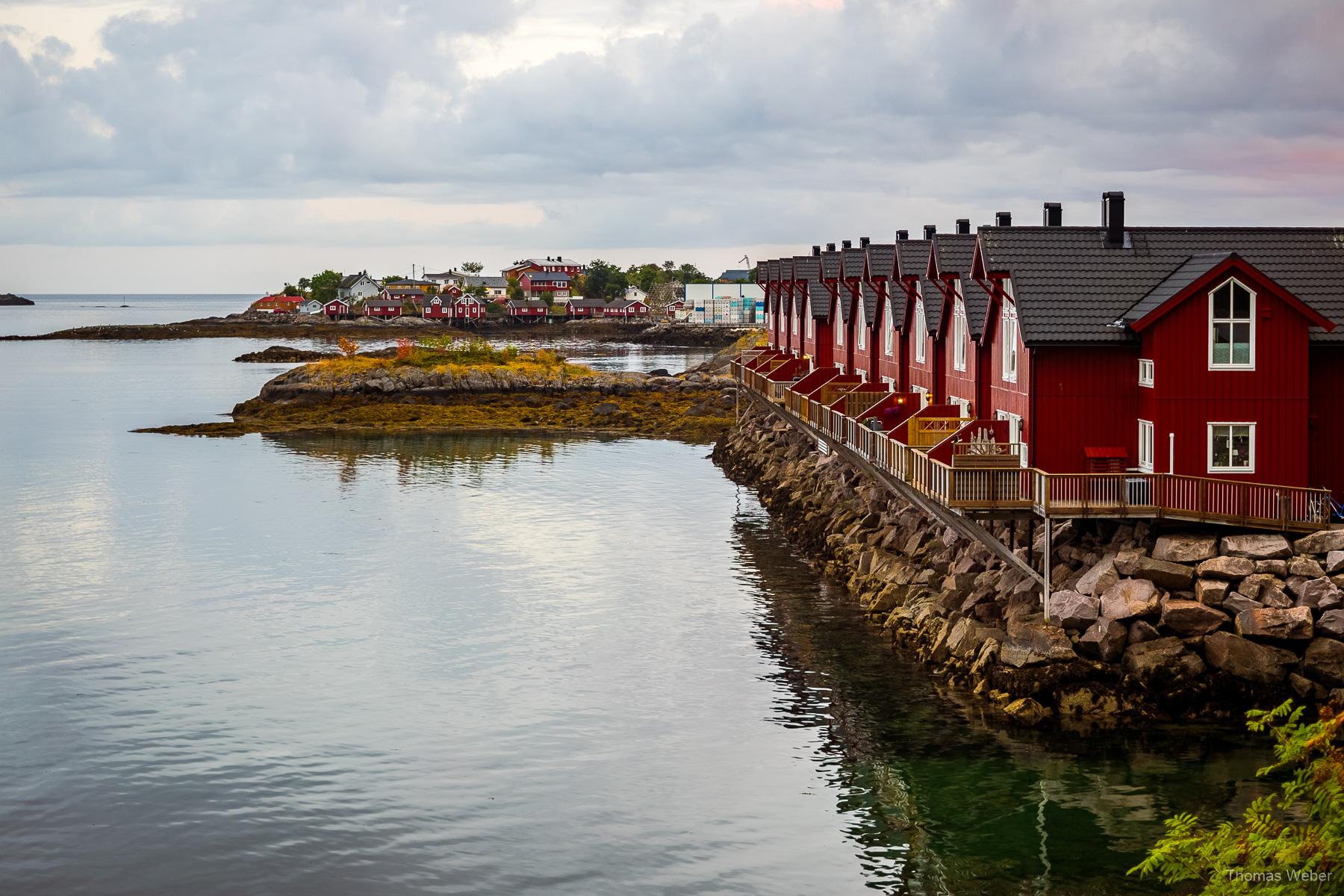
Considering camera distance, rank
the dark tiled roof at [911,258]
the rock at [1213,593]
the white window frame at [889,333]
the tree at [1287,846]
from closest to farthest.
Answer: the tree at [1287,846]
the rock at [1213,593]
the dark tiled roof at [911,258]
the white window frame at [889,333]

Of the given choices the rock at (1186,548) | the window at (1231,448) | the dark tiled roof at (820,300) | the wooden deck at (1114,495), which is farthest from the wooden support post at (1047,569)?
the dark tiled roof at (820,300)

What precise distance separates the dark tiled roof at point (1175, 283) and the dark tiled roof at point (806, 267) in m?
37.0

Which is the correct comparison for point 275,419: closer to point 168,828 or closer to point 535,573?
point 535,573

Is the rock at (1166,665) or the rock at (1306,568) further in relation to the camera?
the rock at (1306,568)

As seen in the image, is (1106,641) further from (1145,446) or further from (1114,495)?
(1145,446)

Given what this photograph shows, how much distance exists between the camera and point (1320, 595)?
26.5 metres

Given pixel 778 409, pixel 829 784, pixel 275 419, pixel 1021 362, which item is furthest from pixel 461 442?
pixel 829 784

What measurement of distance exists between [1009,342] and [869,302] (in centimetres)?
2129

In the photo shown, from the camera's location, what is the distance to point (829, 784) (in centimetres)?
2531

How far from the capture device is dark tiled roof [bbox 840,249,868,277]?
57.4m

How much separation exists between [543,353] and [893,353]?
61.9m

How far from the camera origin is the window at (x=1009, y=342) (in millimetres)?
33219

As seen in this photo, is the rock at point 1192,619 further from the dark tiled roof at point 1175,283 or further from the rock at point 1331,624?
the dark tiled roof at point 1175,283

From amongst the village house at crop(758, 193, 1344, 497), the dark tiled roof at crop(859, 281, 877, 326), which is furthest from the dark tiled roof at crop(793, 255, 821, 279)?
the village house at crop(758, 193, 1344, 497)
